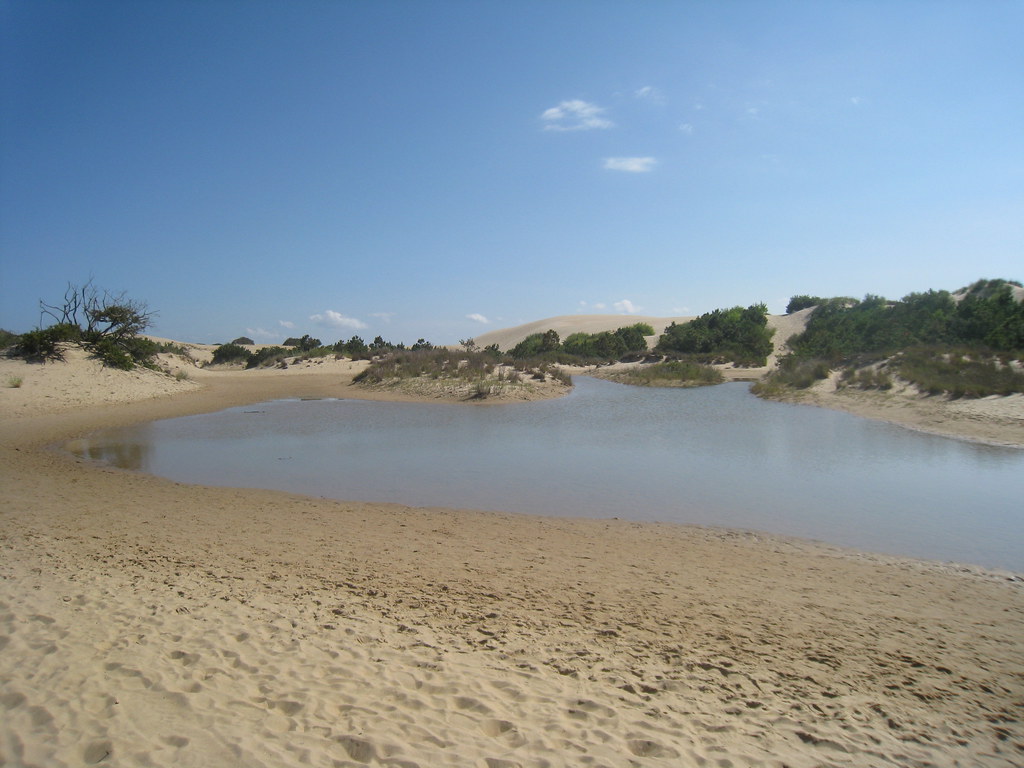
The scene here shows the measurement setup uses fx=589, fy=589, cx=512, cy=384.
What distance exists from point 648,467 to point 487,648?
748 cm

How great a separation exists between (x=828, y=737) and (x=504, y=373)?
24466 mm

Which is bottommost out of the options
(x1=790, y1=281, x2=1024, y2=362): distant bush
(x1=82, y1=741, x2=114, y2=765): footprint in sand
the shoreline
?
(x1=82, y1=741, x2=114, y2=765): footprint in sand

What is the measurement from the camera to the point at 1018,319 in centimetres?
2166

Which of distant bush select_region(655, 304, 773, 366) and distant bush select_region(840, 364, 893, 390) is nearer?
distant bush select_region(840, 364, 893, 390)

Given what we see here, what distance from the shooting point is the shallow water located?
25.9ft

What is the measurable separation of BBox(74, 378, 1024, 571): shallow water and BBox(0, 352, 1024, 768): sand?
49.0 inches

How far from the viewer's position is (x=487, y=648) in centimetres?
421

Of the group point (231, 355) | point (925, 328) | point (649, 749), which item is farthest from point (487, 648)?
point (231, 355)

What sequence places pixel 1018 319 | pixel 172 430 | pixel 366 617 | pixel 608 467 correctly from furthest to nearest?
pixel 1018 319 → pixel 172 430 → pixel 608 467 → pixel 366 617

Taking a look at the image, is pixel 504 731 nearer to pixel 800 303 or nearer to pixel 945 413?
pixel 945 413

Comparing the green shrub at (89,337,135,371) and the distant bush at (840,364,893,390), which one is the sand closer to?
the distant bush at (840,364,893,390)

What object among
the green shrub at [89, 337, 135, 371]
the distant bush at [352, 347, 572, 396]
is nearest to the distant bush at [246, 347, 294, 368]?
the distant bush at [352, 347, 572, 396]

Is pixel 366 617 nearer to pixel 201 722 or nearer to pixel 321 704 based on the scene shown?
pixel 321 704

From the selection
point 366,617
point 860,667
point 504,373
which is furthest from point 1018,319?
point 366,617
